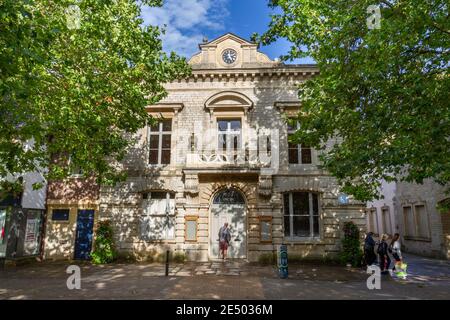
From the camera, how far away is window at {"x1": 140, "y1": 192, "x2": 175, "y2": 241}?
15166 millimetres

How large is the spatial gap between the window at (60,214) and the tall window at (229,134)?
839 centimetres

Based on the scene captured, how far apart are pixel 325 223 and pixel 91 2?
13021mm

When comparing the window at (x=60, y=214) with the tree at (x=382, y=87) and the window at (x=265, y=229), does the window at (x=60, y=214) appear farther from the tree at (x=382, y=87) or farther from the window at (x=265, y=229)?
the tree at (x=382, y=87)

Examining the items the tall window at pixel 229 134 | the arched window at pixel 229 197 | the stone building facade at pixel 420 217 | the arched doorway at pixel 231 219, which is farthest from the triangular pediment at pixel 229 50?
the stone building facade at pixel 420 217

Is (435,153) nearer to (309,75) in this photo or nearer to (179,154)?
(309,75)


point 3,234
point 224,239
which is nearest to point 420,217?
point 224,239

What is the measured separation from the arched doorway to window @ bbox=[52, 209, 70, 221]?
730 centimetres

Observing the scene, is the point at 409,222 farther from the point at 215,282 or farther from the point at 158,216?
the point at 158,216

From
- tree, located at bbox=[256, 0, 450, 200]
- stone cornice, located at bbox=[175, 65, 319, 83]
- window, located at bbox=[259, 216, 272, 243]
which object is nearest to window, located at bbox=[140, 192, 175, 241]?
window, located at bbox=[259, 216, 272, 243]

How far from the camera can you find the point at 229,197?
1534 cm

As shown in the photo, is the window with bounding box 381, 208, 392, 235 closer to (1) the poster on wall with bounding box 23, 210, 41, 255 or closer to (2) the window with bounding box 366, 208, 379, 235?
(2) the window with bounding box 366, 208, 379, 235

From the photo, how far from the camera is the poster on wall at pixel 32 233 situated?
1446cm
